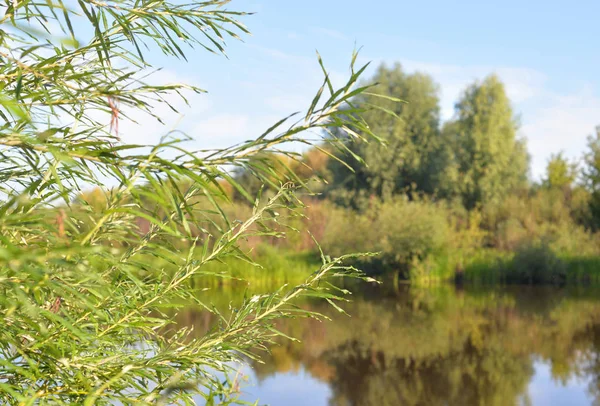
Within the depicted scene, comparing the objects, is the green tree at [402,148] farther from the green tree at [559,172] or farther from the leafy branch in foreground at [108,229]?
the leafy branch in foreground at [108,229]

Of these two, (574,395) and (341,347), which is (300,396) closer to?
(341,347)

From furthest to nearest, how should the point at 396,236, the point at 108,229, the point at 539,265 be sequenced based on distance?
the point at 396,236
the point at 539,265
the point at 108,229

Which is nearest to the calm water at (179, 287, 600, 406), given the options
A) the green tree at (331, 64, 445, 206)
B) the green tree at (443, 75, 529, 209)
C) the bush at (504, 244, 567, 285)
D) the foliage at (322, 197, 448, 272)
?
the bush at (504, 244, 567, 285)

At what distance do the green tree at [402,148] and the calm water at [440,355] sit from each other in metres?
9.86

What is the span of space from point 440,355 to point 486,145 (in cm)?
1407

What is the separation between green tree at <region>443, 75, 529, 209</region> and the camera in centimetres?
1975

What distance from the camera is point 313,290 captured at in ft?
4.89

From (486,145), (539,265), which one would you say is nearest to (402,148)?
(486,145)

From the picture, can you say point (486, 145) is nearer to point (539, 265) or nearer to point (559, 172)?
point (559, 172)

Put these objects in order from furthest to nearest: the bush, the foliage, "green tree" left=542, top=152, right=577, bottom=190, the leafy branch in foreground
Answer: "green tree" left=542, top=152, right=577, bottom=190
the foliage
the bush
the leafy branch in foreground

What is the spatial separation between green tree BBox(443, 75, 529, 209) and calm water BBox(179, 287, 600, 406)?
934 centimetres

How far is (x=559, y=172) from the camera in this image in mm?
19906

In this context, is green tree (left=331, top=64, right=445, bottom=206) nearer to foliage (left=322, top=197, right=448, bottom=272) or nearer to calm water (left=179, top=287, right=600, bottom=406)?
foliage (left=322, top=197, right=448, bottom=272)

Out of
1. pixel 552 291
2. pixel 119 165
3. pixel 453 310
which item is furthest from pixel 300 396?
pixel 552 291
